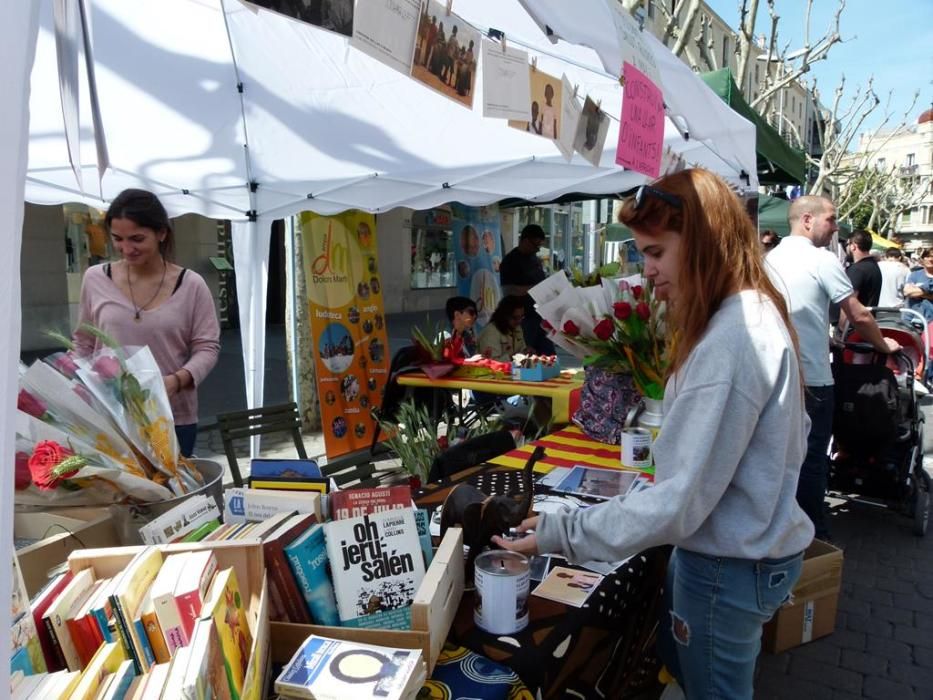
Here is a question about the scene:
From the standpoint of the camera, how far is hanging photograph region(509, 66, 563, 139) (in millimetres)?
2963

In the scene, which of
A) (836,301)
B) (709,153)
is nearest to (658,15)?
(709,153)

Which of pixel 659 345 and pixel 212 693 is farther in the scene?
pixel 659 345

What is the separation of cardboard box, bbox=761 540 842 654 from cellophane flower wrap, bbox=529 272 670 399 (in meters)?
1.01

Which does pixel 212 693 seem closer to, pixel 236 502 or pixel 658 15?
pixel 236 502

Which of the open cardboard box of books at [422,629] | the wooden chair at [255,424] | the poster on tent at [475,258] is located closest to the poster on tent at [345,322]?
the wooden chair at [255,424]

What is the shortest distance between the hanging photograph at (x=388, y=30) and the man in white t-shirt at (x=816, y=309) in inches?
86.0

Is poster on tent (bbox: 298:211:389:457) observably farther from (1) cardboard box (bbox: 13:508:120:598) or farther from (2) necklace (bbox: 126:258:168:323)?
(1) cardboard box (bbox: 13:508:120:598)

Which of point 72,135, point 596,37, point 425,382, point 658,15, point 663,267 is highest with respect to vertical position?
point 658,15

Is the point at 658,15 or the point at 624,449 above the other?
the point at 658,15

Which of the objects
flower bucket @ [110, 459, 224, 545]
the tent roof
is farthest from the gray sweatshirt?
the tent roof

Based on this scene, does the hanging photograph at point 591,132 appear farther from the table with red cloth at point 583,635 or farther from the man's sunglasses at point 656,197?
the man's sunglasses at point 656,197

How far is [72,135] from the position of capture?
2.42 metres

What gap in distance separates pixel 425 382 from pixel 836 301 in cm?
265

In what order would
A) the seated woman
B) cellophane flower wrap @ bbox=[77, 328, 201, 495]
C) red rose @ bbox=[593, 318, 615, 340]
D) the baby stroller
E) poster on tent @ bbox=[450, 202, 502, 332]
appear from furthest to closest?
poster on tent @ bbox=[450, 202, 502, 332], the seated woman, the baby stroller, red rose @ bbox=[593, 318, 615, 340], cellophane flower wrap @ bbox=[77, 328, 201, 495]
